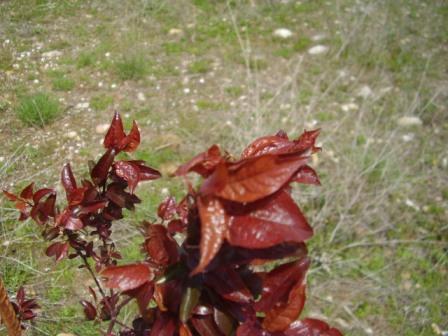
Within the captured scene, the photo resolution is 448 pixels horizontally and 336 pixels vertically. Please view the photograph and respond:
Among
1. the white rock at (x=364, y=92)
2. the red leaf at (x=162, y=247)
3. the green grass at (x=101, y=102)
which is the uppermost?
the red leaf at (x=162, y=247)

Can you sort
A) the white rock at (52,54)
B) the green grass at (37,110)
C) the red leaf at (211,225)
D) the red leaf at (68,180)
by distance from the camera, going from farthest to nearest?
the white rock at (52,54)
the green grass at (37,110)
the red leaf at (68,180)
the red leaf at (211,225)

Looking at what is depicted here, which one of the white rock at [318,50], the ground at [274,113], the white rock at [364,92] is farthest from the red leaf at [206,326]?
the white rock at [318,50]

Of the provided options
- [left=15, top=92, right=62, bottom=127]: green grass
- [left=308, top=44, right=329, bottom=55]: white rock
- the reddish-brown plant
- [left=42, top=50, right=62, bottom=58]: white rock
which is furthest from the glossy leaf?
[left=308, top=44, right=329, bottom=55]: white rock

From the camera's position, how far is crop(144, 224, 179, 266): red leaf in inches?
34.5

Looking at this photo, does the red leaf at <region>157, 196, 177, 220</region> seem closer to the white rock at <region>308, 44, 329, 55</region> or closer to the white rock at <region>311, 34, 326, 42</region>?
the white rock at <region>308, 44, 329, 55</region>

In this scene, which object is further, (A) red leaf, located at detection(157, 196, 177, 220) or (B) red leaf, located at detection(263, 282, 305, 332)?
(A) red leaf, located at detection(157, 196, 177, 220)

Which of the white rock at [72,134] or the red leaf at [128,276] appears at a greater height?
the red leaf at [128,276]

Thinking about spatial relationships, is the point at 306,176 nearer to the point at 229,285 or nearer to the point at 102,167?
the point at 229,285

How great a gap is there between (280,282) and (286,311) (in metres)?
0.05

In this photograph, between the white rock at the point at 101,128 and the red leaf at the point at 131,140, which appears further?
the white rock at the point at 101,128

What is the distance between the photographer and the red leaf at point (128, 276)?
0.86 metres

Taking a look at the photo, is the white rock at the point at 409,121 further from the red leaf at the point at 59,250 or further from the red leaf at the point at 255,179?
the red leaf at the point at 255,179

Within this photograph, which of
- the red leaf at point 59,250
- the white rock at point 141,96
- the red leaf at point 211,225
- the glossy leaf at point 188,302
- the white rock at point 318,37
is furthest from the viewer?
the white rock at point 318,37

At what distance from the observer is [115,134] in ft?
3.63
